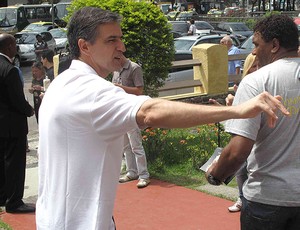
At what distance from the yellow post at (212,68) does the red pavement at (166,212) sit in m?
5.58

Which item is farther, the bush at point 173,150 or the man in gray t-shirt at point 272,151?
the bush at point 173,150

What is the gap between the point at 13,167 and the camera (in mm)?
6051

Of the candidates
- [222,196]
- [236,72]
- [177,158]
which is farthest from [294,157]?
[236,72]

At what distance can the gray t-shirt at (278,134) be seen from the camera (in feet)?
9.60

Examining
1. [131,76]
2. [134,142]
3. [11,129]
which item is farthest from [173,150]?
[11,129]

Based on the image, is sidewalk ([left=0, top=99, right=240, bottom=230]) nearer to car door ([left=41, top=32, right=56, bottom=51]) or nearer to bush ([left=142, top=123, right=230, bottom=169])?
bush ([left=142, top=123, right=230, bottom=169])

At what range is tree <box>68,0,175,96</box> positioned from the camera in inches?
337

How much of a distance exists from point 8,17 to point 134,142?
31.7 metres

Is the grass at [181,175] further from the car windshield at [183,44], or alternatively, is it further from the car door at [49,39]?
the car door at [49,39]

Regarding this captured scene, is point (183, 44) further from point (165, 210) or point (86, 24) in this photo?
point (86, 24)

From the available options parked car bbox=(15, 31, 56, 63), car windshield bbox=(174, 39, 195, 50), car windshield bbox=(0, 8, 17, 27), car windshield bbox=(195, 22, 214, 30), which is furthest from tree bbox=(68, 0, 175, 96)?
car windshield bbox=(0, 8, 17, 27)

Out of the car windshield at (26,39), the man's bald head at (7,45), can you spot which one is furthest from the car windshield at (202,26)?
the man's bald head at (7,45)

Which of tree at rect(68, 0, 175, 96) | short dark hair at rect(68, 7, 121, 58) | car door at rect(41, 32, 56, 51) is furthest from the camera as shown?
car door at rect(41, 32, 56, 51)

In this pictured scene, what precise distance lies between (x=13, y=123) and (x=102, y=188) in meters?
3.83
